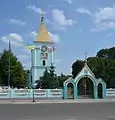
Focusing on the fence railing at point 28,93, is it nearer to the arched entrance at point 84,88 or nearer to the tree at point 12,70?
the arched entrance at point 84,88

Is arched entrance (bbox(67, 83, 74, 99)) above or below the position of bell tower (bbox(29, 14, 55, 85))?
below

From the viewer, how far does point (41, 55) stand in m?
109

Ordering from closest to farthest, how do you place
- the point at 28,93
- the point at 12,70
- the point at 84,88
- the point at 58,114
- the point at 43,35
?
the point at 58,114
the point at 28,93
the point at 84,88
the point at 12,70
the point at 43,35

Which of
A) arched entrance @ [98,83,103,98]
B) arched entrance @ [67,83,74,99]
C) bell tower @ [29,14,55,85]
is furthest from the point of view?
bell tower @ [29,14,55,85]

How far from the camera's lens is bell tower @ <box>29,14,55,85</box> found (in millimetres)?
107938

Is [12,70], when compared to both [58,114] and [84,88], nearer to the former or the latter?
[84,88]

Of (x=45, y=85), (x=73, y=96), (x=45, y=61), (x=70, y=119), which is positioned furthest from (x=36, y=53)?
(x=70, y=119)

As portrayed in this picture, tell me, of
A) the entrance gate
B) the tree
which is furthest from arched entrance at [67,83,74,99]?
the tree

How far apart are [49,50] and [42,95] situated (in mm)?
61148

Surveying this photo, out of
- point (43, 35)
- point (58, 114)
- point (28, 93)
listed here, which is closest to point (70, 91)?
point (28, 93)

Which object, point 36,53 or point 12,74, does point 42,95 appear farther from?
point 36,53

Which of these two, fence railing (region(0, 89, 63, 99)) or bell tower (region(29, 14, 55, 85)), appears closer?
fence railing (region(0, 89, 63, 99))

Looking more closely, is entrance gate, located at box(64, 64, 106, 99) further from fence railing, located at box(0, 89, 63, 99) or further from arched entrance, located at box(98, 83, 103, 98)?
fence railing, located at box(0, 89, 63, 99)

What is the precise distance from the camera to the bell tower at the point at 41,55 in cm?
10794
